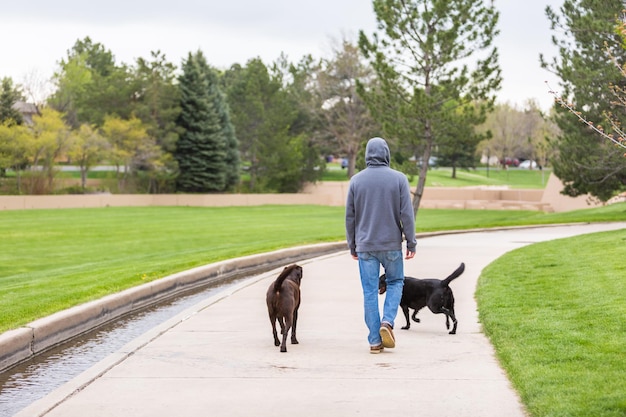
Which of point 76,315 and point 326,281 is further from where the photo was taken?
point 326,281

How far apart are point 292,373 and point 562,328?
10.9 feet

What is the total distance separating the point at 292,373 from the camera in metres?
8.43

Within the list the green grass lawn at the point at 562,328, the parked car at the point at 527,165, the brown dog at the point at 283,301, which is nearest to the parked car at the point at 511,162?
the parked car at the point at 527,165

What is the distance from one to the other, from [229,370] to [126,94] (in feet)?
243

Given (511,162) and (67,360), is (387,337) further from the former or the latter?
(511,162)

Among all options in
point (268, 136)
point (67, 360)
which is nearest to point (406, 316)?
point (67, 360)

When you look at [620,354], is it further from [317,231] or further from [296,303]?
[317,231]

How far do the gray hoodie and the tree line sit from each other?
26.9 m

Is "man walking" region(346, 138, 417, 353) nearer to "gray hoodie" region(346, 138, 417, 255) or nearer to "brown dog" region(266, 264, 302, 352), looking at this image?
"gray hoodie" region(346, 138, 417, 255)

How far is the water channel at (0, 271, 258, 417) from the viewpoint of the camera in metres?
8.18

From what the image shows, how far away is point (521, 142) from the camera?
114m

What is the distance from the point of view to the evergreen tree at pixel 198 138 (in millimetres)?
80250

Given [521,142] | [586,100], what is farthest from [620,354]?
[521,142]

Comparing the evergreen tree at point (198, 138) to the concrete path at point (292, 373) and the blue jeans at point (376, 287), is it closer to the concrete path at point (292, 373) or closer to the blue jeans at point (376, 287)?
the concrete path at point (292, 373)
